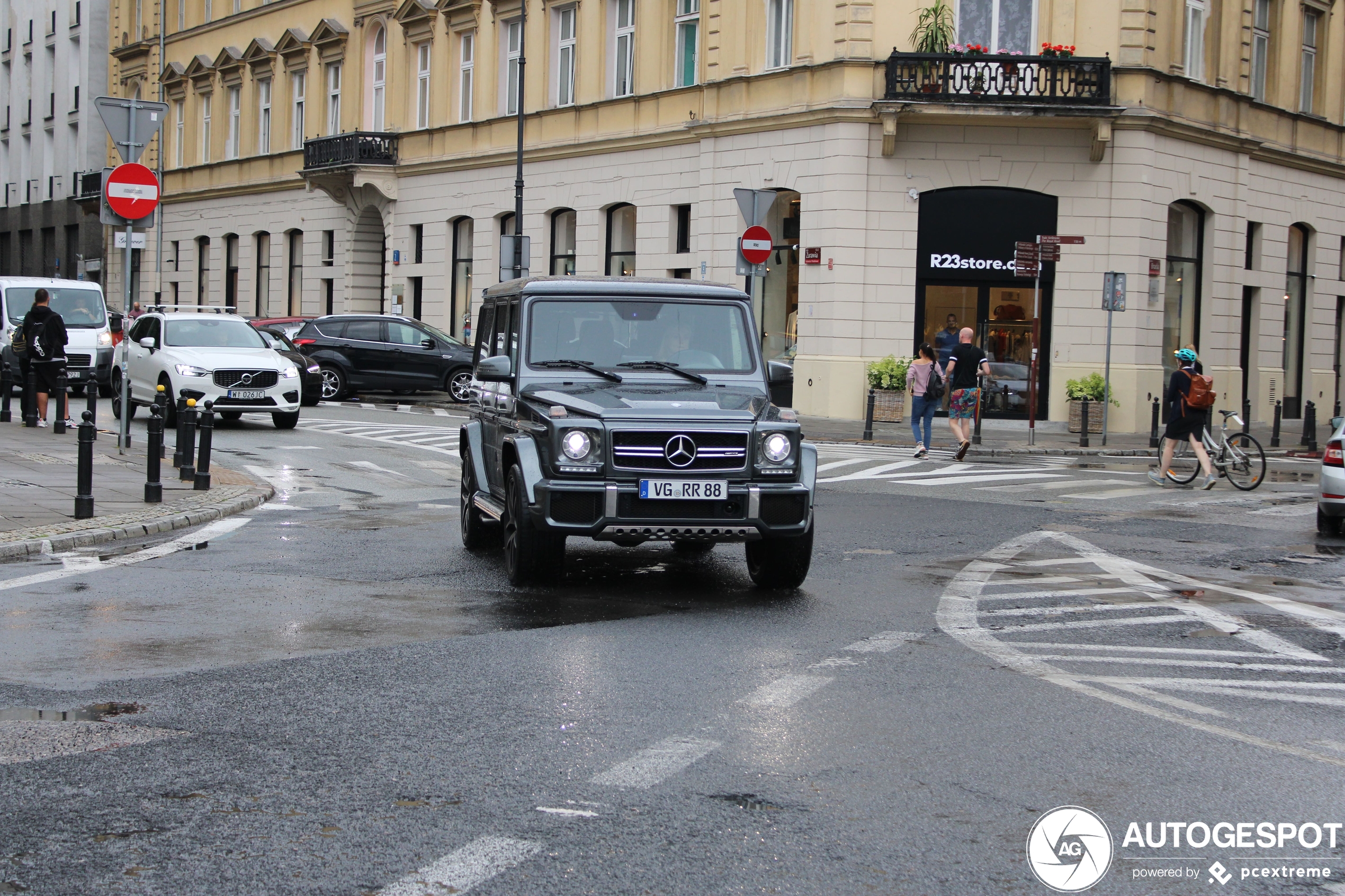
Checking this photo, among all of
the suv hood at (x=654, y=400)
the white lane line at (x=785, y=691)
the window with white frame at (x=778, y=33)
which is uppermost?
the window with white frame at (x=778, y=33)

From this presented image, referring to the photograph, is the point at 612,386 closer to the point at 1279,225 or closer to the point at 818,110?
the point at 818,110

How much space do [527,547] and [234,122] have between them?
44.1m

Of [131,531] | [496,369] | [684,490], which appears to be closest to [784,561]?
[684,490]

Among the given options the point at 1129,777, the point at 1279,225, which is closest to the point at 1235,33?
the point at 1279,225

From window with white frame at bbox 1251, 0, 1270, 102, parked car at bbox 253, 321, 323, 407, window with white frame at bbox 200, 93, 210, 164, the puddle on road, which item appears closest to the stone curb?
the puddle on road

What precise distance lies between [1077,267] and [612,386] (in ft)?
66.2

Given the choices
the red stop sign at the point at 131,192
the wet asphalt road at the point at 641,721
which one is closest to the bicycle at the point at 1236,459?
the wet asphalt road at the point at 641,721

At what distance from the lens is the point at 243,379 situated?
2244 centimetres

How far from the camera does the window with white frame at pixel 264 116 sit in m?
48.0

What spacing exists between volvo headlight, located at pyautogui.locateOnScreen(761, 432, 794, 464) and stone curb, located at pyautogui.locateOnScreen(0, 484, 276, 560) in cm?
519

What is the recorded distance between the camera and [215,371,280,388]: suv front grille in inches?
878

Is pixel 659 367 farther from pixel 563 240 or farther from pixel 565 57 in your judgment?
pixel 565 57

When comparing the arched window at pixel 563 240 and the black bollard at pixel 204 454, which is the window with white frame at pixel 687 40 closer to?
the arched window at pixel 563 240

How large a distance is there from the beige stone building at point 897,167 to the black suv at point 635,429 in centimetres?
1675
